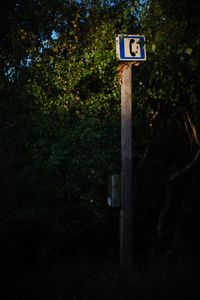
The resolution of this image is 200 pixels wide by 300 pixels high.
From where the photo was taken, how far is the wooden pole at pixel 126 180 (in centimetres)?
830

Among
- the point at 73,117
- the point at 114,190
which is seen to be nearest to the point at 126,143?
the point at 114,190

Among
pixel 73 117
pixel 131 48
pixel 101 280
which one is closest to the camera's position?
pixel 101 280

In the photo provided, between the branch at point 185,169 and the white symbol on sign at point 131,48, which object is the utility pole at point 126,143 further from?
the branch at point 185,169

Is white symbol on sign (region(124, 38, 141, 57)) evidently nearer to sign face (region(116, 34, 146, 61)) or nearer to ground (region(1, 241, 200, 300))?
sign face (region(116, 34, 146, 61))

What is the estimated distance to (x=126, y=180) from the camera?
27.5 feet

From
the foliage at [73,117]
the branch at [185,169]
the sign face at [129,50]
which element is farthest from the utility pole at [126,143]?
the branch at [185,169]

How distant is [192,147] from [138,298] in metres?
5.64

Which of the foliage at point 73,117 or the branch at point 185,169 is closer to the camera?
the foliage at point 73,117

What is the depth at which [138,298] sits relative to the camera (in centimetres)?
712

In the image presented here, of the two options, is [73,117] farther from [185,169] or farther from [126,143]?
[185,169]

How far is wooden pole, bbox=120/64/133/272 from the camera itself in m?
8.30

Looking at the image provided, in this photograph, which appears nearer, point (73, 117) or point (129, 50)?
point (129, 50)

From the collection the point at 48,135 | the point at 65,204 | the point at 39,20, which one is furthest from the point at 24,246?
the point at 39,20

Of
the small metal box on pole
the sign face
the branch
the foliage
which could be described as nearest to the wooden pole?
the small metal box on pole
